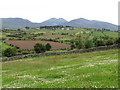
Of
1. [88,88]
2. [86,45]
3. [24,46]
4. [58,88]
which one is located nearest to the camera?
[88,88]

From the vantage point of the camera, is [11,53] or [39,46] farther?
[39,46]

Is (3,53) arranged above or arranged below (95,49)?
below

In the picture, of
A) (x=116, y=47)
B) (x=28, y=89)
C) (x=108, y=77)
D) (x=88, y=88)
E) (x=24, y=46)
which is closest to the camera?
(x=88, y=88)

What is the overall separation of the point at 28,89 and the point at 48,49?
122823mm

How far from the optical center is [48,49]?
14012 cm

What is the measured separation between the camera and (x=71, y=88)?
51.5ft

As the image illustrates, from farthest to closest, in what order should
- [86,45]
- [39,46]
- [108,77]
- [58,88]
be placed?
[86,45]
[39,46]
[108,77]
[58,88]

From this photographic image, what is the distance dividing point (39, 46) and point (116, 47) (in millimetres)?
67992

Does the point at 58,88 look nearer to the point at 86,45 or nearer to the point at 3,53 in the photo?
the point at 3,53

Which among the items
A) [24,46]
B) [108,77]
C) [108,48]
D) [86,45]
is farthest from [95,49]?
[24,46]

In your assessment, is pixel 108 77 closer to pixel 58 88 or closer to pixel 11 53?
pixel 58 88

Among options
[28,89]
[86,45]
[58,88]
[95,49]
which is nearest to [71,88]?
[58,88]

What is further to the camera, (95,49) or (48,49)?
(48,49)

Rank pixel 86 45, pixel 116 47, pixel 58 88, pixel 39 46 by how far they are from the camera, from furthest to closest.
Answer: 1. pixel 86 45
2. pixel 39 46
3. pixel 116 47
4. pixel 58 88
